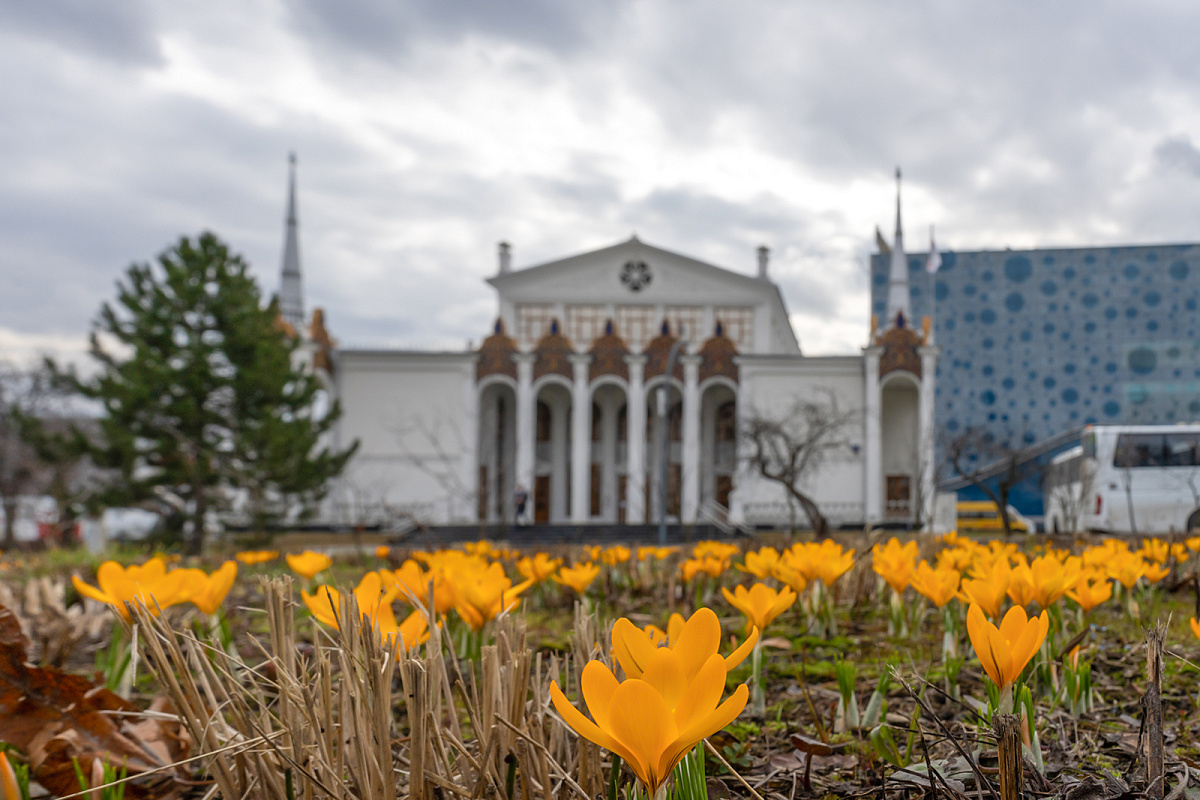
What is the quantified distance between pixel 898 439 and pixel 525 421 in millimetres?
16127

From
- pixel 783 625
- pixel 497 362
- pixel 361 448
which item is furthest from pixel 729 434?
pixel 783 625

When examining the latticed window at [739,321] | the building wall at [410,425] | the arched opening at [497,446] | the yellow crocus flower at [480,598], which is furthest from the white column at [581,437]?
the yellow crocus flower at [480,598]

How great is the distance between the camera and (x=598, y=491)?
3609 cm

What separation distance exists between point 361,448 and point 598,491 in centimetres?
1043

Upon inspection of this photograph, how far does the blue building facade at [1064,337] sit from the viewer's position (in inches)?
2306

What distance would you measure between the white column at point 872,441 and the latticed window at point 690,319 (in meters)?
7.46

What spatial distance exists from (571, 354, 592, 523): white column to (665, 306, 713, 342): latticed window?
5.82 metres

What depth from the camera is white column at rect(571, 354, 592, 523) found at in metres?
32.7

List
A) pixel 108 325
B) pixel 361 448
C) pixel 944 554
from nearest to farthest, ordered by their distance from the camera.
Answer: pixel 944 554 < pixel 108 325 < pixel 361 448

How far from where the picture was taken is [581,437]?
33.0m

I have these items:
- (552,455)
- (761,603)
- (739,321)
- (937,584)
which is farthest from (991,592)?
(739,321)

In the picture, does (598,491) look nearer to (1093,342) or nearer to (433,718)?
(433,718)

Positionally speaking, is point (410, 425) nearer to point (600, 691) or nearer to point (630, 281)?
point (630, 281)

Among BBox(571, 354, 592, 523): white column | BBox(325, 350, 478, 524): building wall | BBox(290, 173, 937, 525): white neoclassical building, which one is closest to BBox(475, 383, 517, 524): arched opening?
BBox(290, 173, 937, 525): white neoclassical building
